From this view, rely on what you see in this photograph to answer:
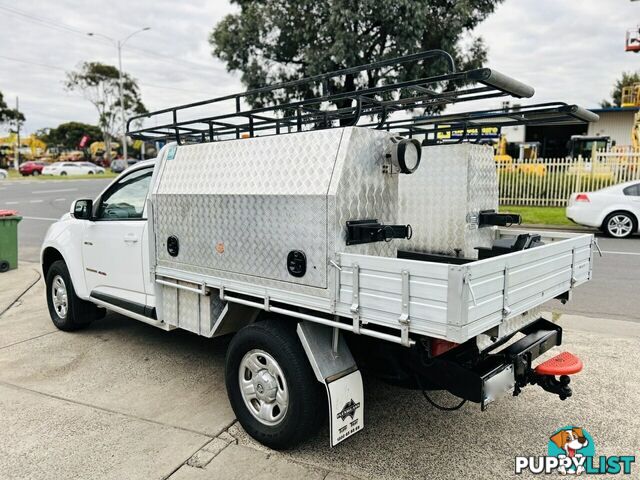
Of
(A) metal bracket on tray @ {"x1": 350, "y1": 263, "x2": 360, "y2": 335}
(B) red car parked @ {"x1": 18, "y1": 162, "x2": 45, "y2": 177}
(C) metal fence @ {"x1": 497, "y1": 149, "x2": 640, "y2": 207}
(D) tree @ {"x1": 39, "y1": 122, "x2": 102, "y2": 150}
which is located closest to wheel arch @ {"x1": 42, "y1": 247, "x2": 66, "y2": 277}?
(A) metal bracket on tray @ {"x1": 350, "y1": 263, "x2": 360, "y2": 335}

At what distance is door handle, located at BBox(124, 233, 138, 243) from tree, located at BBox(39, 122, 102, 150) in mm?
83024

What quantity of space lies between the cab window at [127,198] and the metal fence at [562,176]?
1611cm

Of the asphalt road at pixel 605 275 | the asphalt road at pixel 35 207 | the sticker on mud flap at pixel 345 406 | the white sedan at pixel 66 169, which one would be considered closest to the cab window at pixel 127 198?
the sticker on mud flap at pixel 345 406

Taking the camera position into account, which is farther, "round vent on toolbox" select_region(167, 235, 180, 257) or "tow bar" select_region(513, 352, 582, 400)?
"round vent on toolbox" select_region(167, 235, 180, 257)

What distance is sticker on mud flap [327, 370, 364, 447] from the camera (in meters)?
2.96

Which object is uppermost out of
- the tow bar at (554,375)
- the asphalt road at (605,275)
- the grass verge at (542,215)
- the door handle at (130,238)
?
the door handle at (130,238)

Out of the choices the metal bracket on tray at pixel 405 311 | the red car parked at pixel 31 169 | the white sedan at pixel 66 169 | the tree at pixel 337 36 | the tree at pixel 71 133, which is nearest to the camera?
the metal bracket on tray at pixel 405 311

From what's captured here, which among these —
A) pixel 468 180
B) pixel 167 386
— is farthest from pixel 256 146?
pixel 167 386

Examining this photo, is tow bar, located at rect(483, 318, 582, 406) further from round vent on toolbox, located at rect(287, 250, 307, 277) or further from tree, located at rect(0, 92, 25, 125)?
tree, located at rect(0, 92, 25, 125)

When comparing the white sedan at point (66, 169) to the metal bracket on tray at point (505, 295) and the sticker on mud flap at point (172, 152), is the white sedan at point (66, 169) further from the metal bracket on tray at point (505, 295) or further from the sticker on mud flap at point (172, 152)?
the metal bracket on tray at point (505, 295)

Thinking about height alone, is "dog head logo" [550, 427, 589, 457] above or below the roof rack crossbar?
below

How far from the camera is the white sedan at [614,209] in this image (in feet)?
40.1

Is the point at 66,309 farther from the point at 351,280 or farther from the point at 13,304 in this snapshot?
the point at 351,280

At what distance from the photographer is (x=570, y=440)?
11.1ft
